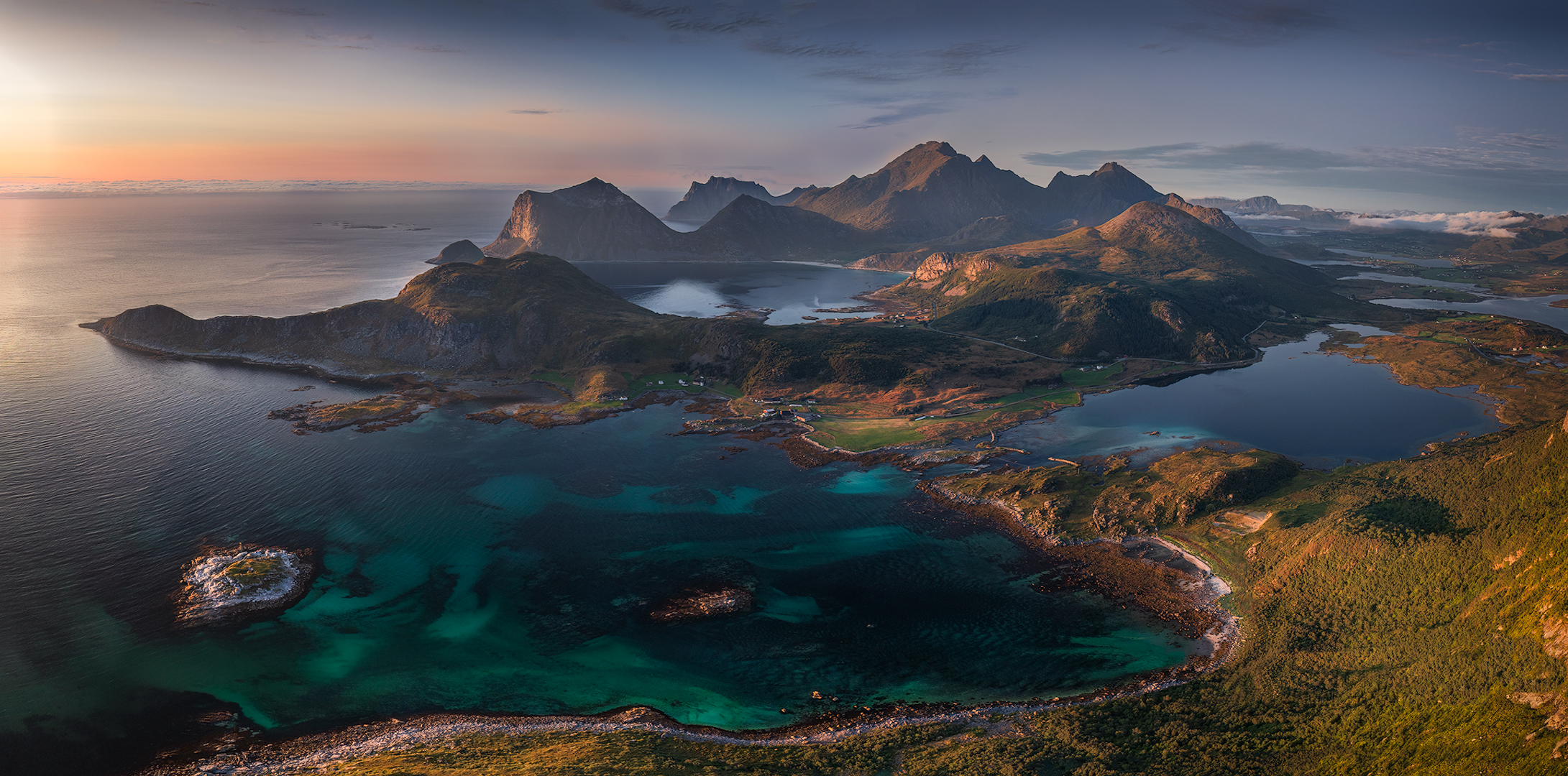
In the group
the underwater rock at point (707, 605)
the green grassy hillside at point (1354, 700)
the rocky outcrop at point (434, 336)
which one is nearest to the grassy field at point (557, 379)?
the rocky outcrop at point (434, 336)

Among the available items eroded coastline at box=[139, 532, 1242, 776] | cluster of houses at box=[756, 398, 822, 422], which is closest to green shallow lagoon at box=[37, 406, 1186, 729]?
eroded coastline at box=[139, 532, 1242, 776]

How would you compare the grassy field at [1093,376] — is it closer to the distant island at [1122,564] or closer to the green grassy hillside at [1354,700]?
the distant island at [1122,564]

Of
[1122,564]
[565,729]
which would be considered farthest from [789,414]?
[565,729]

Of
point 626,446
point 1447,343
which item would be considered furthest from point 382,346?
point 1447,343

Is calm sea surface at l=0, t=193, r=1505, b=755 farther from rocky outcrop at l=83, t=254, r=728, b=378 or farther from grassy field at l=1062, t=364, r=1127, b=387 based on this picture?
rocky outcrop at l=83, t=254, r=728, b=378

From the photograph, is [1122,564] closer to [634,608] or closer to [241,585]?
[634,608]
